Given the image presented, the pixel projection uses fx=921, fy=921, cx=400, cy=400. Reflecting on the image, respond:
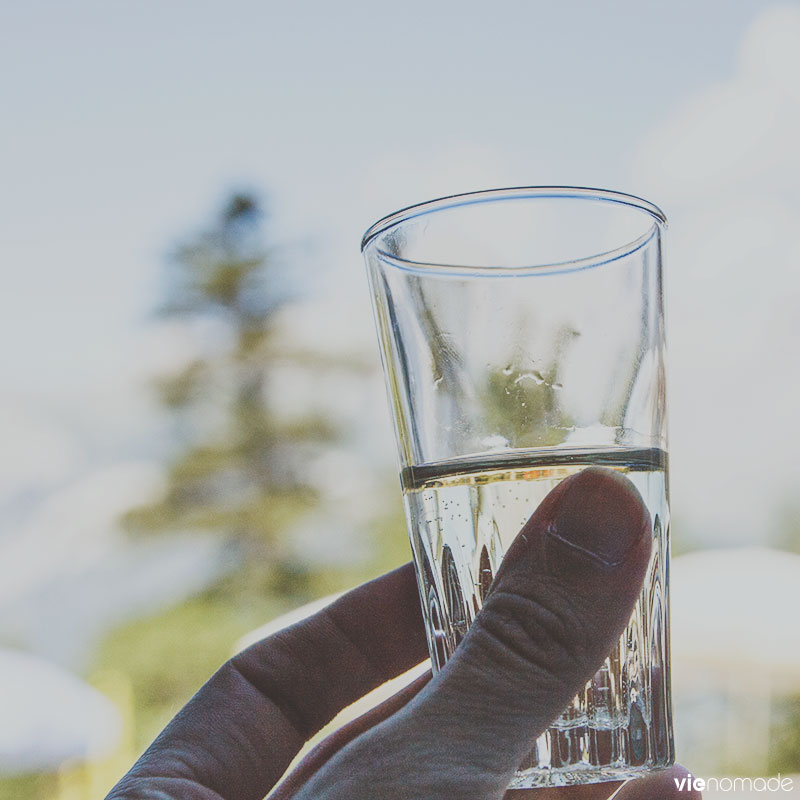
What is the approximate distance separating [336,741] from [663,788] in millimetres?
294

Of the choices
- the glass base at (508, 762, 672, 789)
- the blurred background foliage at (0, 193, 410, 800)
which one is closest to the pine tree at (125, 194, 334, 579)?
the blurred background foliage at (0, 193, 410, 800)

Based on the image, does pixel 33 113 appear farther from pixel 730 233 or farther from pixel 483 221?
pixel 483 221

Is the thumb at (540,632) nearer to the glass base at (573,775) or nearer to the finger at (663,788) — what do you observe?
the glass base at (573,775)

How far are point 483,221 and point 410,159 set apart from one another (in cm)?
319

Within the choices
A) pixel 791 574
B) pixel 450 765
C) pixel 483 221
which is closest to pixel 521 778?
pixel 450 765

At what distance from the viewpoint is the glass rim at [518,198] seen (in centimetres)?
53

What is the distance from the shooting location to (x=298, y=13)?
3.26 meters

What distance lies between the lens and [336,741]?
86cm

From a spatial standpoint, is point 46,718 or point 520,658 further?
point 46,718

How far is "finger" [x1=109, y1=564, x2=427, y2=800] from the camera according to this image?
72cm

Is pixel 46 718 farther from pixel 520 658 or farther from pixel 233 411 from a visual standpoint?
pixel 520 658

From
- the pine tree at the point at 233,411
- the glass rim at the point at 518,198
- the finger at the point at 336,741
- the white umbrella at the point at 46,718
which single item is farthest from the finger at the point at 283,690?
the pine tree at the point at 233,411

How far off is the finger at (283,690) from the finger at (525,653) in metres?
0.22

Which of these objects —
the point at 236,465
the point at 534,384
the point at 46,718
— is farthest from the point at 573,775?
the point at 236,465
